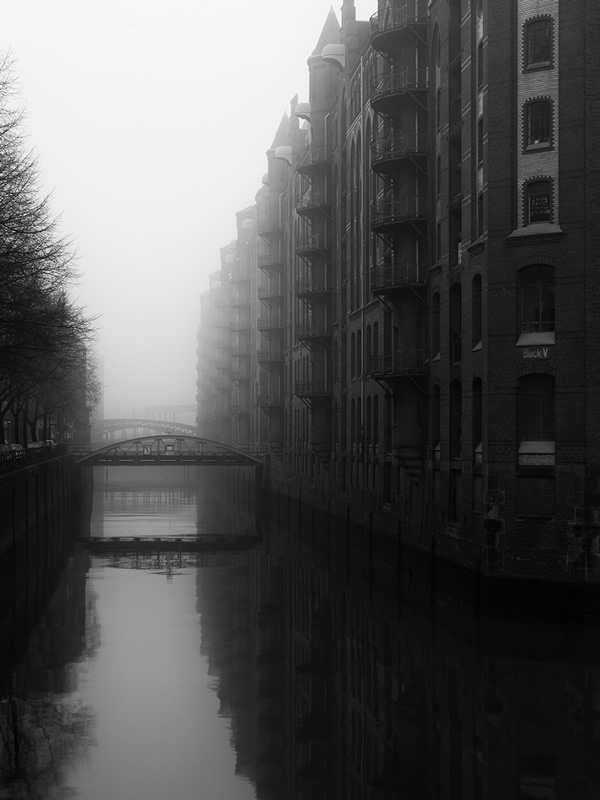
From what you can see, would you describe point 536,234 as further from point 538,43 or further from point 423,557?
point 423,557

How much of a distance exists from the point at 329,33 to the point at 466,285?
30844 mm

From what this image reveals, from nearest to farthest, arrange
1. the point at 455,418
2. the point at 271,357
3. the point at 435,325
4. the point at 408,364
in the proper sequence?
1. the point at 455,418
2. the point at 435,325
3. the point at 408,364
4. the point at 271,357

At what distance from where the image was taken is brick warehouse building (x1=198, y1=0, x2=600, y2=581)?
28703mm

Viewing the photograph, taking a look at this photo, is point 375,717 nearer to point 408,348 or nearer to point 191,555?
point 408,348

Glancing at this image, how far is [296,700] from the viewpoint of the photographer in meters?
21.9

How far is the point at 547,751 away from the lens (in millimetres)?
18125

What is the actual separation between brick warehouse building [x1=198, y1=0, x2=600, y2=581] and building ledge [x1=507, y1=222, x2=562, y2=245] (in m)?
0.03

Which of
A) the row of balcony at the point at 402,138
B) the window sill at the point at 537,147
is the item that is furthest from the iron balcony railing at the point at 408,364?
the window sill at the point at 537,147

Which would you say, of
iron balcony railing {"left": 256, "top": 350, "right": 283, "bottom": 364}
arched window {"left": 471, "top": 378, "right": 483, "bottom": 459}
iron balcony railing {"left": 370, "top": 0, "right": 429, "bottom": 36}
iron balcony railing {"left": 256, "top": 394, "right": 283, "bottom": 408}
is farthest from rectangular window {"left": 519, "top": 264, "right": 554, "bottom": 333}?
iron balcony railing {"left": 256, "top": 350, "right": 283, "bottom": 364}

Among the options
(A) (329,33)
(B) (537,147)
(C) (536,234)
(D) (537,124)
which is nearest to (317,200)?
(A) (329,33)

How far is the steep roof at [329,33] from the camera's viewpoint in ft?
194

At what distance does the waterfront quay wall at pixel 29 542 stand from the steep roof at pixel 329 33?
25.0 metres

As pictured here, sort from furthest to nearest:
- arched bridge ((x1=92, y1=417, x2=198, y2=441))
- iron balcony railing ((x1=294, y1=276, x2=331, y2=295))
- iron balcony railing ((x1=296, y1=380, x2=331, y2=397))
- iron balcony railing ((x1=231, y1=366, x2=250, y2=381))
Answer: arched bridge ((x1=92, y1=417, x2=198, y2=441)) < iron balcony railing ((x1=231, y1=366, x2=250, y2=381)) < iron balcony railing ((x1=294, y1=276, x2=331, y2=295)) < iron balcony railing ((x1=296, y1=380, x2=331, y2=397))

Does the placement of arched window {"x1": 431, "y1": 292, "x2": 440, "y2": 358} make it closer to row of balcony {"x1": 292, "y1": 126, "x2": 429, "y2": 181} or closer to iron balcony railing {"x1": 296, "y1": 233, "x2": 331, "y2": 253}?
row of balcony {"x1": 292, "y1": 126, "x2": 429, "y2": 181}
